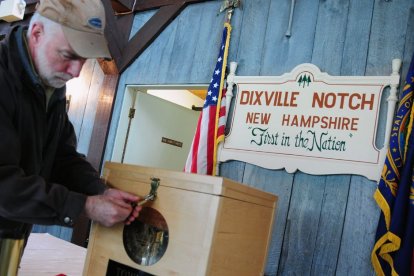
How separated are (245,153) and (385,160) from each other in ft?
2.49

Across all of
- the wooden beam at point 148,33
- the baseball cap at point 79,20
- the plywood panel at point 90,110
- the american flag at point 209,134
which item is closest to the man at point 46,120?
the baseball cap at point 79,20

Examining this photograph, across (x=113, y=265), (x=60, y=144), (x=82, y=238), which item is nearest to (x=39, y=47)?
(x=60, y=144)

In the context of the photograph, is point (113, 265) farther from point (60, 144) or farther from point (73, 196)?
point (60, 144)

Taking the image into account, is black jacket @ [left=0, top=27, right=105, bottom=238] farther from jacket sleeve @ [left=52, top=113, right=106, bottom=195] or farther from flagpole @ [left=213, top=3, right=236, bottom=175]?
flagpole @ [left=213, top=3, right=236, bottom=175]

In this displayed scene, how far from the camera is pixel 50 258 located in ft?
4.58

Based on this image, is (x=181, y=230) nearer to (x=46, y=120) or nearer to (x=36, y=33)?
(x=46, y=120)

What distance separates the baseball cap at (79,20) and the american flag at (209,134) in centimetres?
128

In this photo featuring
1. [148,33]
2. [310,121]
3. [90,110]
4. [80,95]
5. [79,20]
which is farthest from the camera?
[80,95]

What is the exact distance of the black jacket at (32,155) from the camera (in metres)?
0.95

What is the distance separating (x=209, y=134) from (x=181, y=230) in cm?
141

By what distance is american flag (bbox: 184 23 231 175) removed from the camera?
2322mm

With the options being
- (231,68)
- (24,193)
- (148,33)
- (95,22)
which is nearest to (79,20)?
(95,22)

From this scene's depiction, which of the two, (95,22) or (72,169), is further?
(72,169)

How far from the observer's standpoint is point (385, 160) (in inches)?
72.6
